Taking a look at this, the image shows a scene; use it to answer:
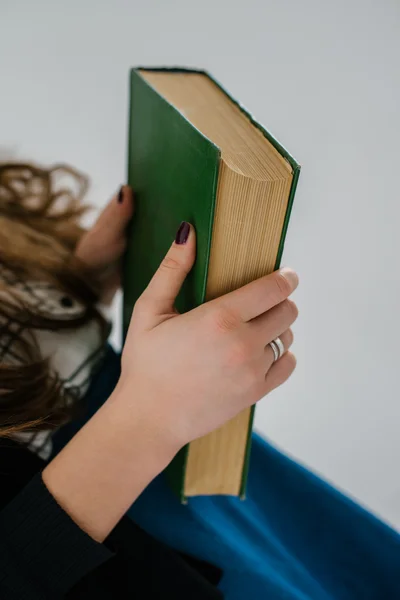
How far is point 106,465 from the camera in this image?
46 cm

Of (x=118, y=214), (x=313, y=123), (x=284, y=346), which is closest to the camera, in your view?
(x=284, y=346)

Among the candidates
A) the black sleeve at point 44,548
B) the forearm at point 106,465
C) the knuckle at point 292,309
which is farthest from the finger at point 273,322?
the black sleeve at point 44,548

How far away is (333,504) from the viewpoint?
2.18ft

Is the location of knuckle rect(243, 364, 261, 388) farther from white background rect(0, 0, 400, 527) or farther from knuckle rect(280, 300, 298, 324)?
white background rect(0, 0, 400, 527)

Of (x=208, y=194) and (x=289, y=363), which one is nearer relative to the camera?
(x=208, y=194)

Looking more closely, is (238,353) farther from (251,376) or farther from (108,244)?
(108,244)

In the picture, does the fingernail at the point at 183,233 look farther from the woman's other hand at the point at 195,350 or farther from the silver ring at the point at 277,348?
the silver ring at the point at 277,348

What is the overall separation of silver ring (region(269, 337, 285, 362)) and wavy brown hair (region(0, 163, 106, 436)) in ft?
0.70

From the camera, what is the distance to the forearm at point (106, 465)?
0.46m

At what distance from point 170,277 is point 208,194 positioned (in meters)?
0.09

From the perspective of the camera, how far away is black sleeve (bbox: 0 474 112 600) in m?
0.45

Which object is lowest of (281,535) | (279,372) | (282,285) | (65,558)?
(281,535)

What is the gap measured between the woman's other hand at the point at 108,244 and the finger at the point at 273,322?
0.92ft

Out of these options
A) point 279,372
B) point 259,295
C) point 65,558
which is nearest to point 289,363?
point 279,372
